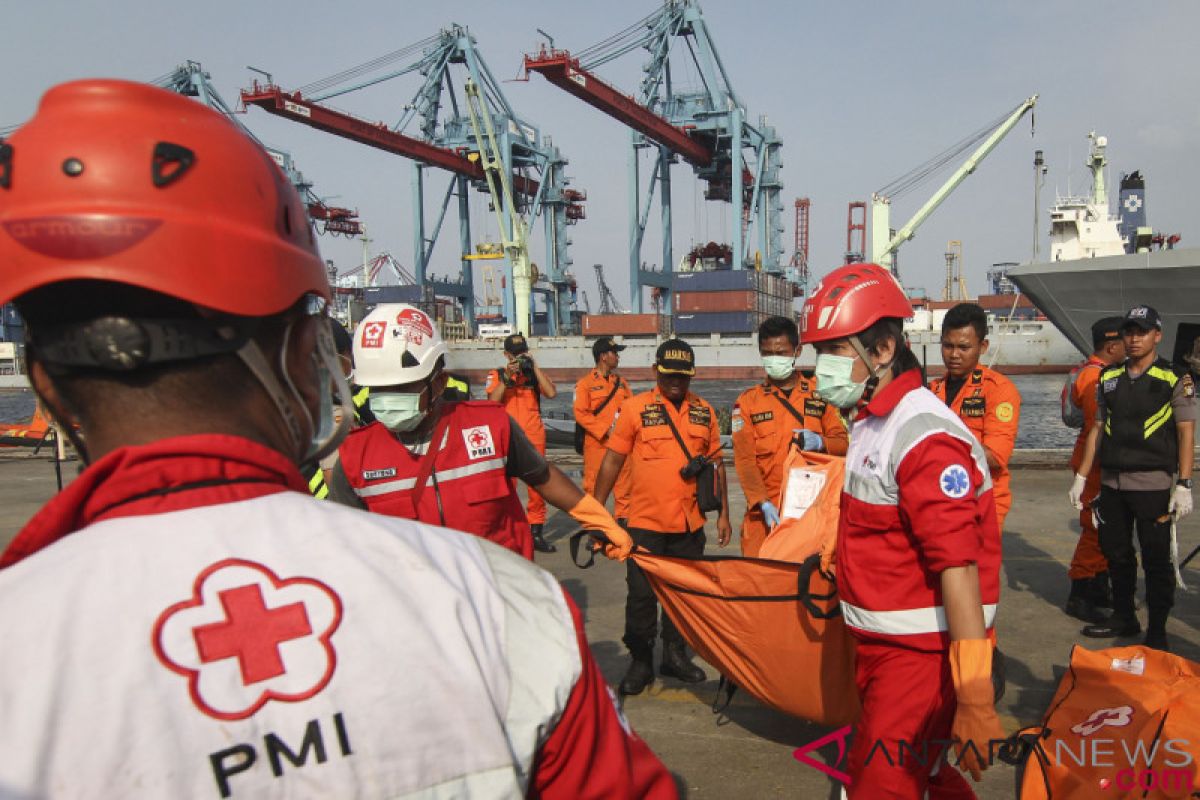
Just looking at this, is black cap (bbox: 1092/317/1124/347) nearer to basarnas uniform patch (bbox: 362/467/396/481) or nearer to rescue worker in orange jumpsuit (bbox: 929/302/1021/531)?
rescue worker in orange jumpsuit (bbox: 929/302/1021/531)

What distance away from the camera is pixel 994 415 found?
4.52 m

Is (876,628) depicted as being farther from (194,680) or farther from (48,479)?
(48,479)

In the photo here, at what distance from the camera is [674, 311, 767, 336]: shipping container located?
52125mm

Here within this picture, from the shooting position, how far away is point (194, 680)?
0.67 metres

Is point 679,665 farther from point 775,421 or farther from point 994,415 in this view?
point 994,415

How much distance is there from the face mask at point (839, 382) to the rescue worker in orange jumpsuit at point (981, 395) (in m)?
2.35

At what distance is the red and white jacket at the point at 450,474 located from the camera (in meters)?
2.92

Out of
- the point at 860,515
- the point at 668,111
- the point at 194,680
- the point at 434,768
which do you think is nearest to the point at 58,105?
the point at 194,680

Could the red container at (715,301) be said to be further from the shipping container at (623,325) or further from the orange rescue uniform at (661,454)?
the orange rescue uniform at (661,454)

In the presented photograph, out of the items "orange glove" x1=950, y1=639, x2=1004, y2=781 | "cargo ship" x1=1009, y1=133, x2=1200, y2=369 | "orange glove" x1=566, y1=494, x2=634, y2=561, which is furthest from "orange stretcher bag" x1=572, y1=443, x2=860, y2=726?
"cargo ship" x1=1009, y1=133, x2=1200, y2=369

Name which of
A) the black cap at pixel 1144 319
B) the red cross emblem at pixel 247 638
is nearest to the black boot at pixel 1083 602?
the black cap at pixel 1144 319

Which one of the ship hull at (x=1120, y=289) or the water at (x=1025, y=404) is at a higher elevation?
the ship hull at (x=1120, y=289)

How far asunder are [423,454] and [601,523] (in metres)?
0.82

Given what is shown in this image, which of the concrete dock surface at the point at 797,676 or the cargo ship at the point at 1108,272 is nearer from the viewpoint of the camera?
the concrete dock surface at the point at 797,676
